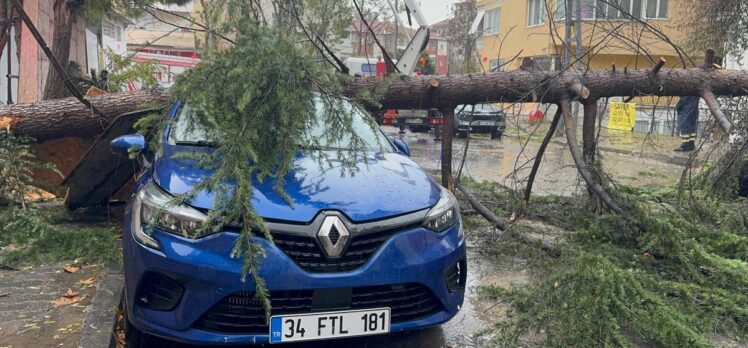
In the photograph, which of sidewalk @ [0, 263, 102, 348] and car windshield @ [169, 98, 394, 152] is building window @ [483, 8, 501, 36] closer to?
car windshield @ [169, 98, 394, 152]

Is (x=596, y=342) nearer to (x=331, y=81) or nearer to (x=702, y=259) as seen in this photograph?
(x=702, y=259)

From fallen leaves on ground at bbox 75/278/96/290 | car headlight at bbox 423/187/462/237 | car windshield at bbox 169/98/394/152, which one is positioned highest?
car windshield at bbox 169/98/394/152

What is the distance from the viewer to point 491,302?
4.60 metres

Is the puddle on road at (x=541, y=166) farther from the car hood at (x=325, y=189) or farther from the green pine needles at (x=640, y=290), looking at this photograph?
the car hood at (x=325, y=189)

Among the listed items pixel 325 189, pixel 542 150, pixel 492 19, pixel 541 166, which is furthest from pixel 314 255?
pixel 492 19

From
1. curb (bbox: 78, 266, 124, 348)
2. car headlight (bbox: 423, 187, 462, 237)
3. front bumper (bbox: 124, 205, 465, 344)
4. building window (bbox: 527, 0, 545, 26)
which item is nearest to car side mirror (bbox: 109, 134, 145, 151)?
curb (bbox: 78, 266, 124, 348)

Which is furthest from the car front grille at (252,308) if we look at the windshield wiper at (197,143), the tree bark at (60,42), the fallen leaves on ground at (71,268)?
the tree bark at (60,42)

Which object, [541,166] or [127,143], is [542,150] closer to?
[127,143]

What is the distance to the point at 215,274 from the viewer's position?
302 centimetres

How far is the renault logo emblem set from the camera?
10.3ft

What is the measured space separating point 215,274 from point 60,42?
802cm

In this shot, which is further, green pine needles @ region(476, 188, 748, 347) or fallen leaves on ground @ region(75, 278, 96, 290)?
fallen leaves on ground @ region(75, 278, 96, 290)

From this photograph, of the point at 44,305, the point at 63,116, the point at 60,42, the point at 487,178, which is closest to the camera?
the point at 44,305

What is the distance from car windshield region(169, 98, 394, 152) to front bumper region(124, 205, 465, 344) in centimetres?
101
